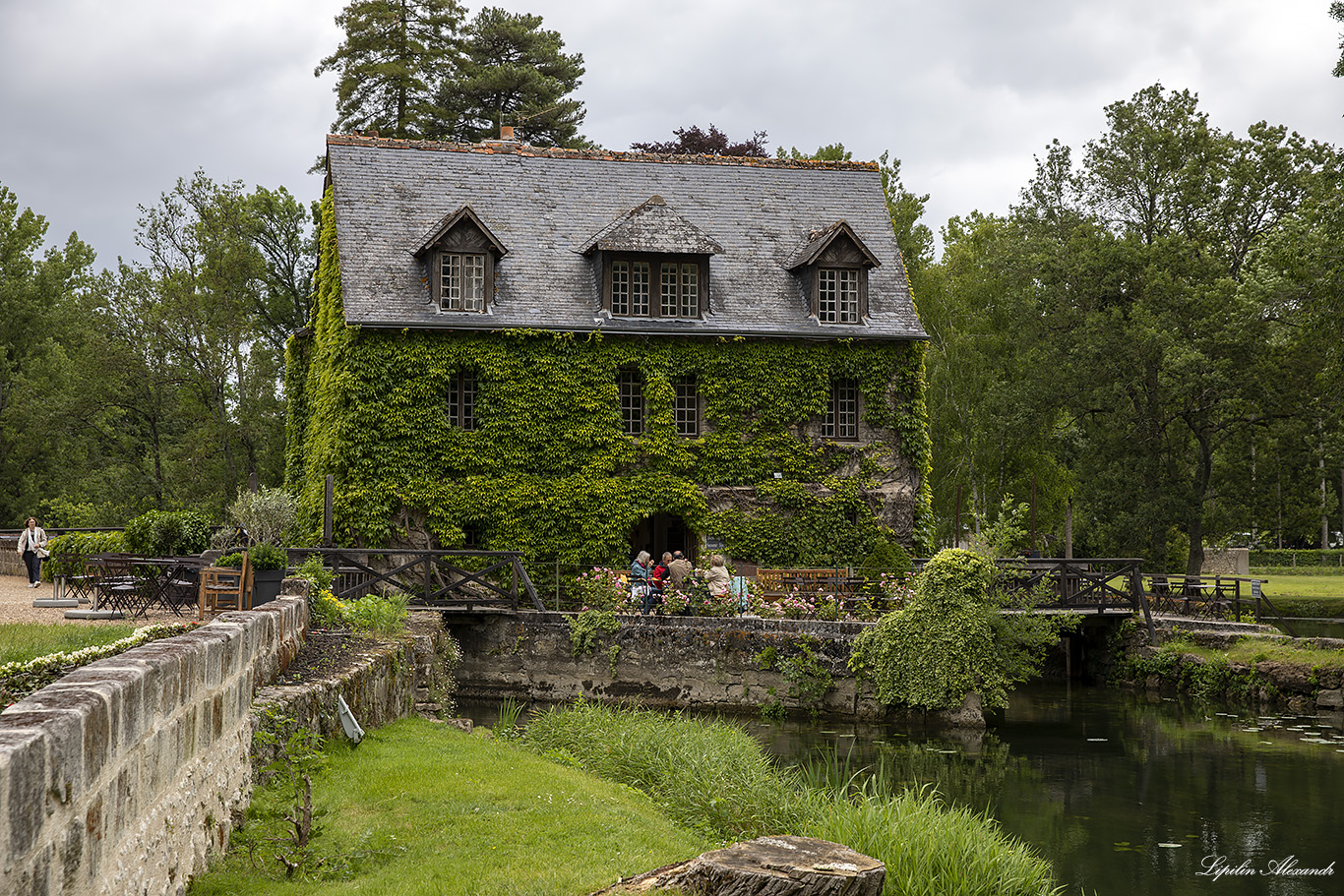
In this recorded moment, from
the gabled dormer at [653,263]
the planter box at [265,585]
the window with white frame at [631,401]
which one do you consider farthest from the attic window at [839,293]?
the planter box at [265,585]

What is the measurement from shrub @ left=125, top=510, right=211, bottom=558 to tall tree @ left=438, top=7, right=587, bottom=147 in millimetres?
24431

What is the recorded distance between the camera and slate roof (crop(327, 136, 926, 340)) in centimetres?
2425

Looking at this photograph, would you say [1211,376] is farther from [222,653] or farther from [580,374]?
[222,653]

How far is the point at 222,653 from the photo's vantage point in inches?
256

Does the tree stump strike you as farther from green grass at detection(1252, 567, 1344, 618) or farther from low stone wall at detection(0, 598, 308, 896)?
green grass at detection(1252, 567, 1344, 618)

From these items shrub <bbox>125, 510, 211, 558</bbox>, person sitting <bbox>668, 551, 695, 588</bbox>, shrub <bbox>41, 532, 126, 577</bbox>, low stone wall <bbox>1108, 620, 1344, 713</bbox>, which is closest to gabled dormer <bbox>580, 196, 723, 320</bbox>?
person sitting <bbox>668, 551, 695, 588</bbox>

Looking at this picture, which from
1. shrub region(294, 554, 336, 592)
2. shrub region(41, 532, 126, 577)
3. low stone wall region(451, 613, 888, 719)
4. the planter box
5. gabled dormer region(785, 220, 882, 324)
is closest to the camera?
the planter box

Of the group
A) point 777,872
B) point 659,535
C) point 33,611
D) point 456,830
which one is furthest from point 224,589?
point 659,535

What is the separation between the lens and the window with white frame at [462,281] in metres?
24.0

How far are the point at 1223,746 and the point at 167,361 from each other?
104 ft

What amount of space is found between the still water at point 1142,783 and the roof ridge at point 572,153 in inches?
571

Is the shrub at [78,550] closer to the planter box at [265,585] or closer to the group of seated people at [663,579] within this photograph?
the planter box at [265,585]

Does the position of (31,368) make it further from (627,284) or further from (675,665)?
(675,665)

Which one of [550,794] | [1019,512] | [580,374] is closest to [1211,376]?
[1019,512]
